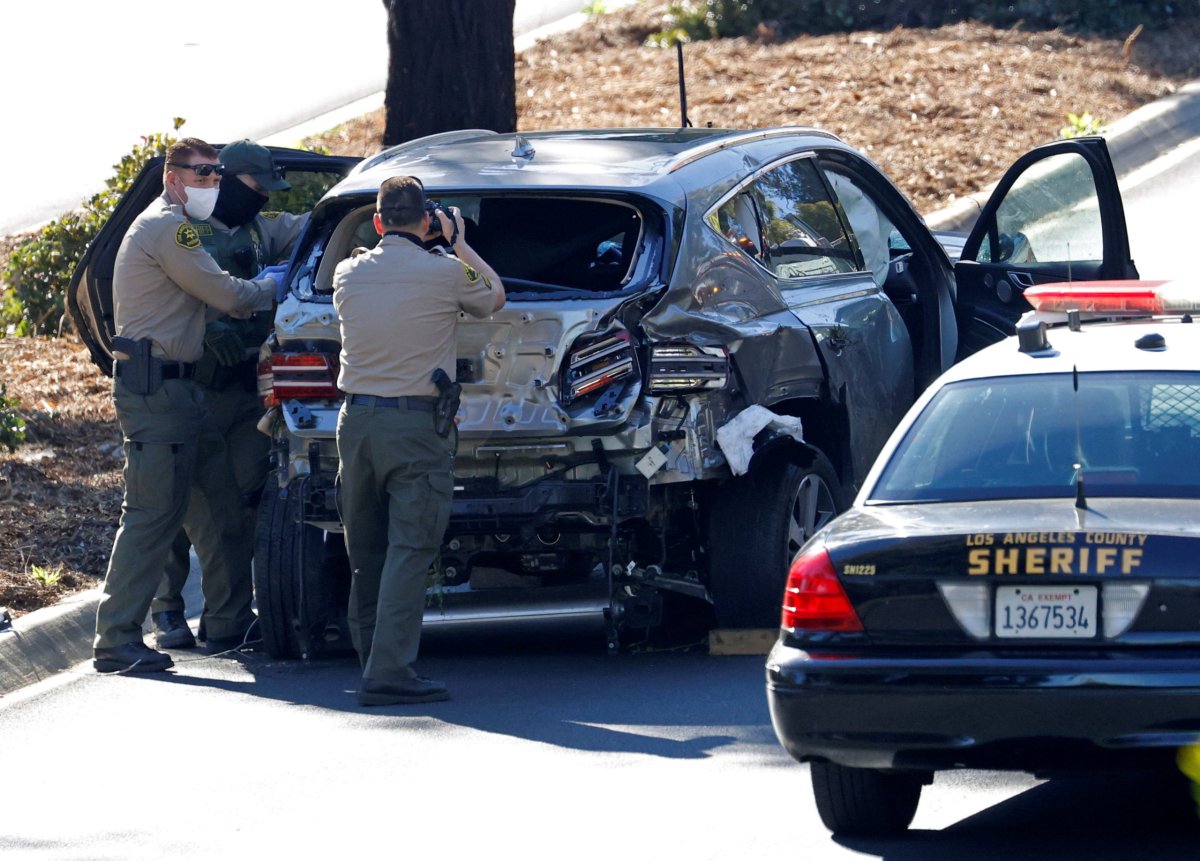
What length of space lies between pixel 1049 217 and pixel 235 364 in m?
3.89

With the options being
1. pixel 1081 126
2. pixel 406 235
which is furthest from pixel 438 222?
pixel 1081 126

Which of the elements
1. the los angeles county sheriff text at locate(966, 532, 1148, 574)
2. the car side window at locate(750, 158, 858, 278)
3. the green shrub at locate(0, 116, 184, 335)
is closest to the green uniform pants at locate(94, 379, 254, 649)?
the car side window at locate(750, 158, 858, 278)

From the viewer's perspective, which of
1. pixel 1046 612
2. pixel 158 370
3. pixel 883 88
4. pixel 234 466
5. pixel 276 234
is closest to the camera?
pixel 1046 612

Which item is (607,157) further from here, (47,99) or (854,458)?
(47,99)

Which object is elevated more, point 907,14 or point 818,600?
point 907,14

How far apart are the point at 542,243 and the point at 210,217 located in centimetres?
153

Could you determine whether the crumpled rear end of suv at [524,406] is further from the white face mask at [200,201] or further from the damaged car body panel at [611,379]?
the white face mask at [200,201]

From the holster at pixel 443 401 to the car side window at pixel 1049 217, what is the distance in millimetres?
Answer: 3135

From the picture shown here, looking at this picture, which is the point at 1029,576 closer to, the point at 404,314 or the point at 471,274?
the point at 471,274

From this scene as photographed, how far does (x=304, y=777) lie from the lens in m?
6.58

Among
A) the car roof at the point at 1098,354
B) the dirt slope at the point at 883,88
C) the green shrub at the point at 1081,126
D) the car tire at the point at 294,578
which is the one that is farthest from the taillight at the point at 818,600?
the green shrub at the point at 1081,126

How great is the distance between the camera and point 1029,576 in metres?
5.03

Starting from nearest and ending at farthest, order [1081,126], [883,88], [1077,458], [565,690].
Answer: [1077,458] < [565,690] < [1081,126] < [883,88]

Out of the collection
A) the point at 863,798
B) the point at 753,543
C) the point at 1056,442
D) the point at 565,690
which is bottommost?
the point at 565,690
